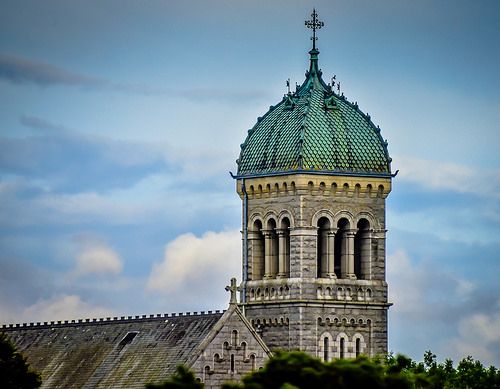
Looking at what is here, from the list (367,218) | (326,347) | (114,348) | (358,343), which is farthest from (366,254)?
(114,348)

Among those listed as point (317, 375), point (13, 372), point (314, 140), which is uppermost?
point (314, 140)

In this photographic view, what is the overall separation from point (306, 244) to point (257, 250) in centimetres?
389

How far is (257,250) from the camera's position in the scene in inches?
5773

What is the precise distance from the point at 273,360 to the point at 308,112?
3772 cm

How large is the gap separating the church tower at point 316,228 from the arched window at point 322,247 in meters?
→ 0.05

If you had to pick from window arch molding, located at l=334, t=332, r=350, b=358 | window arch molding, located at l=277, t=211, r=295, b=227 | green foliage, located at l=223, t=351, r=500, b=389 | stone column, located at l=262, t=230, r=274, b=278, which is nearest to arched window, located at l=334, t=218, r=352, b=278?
window arch molding, located at l=277, t=211, r=295, b=227

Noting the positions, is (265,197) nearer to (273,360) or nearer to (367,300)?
(367,300)

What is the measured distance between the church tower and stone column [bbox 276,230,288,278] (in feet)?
0.17

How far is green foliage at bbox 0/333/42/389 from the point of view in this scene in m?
127

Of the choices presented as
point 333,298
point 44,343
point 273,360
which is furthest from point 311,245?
point 273,360

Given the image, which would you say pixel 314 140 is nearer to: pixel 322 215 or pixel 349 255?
pixel 322 215

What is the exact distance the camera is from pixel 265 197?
146m

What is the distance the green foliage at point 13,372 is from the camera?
5002 inches

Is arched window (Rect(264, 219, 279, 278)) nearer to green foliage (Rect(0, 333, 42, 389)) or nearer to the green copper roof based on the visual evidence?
the green copper roof
